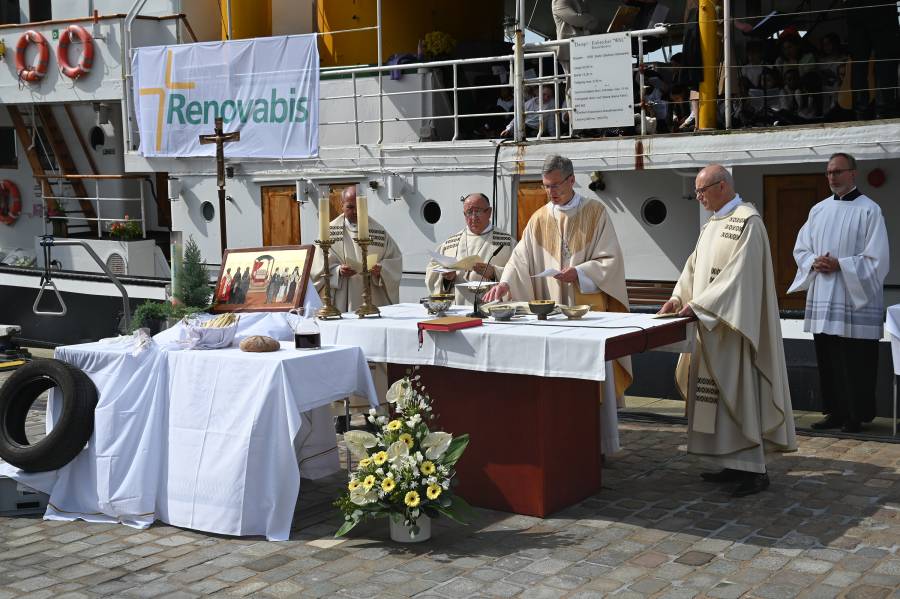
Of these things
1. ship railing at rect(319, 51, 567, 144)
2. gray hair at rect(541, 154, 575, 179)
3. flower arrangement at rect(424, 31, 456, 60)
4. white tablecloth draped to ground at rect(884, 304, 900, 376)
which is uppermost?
flower arrangement at rect(424, 31, 456, 60)

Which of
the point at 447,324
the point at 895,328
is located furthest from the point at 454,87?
the point at 447,324

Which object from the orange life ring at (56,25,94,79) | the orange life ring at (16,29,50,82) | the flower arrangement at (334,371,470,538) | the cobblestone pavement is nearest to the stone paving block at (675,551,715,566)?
the cobblestone pavement

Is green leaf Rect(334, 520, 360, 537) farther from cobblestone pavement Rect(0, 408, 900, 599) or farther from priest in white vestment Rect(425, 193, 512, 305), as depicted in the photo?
priest in white vestment Rect(425, 193, 512, 305)

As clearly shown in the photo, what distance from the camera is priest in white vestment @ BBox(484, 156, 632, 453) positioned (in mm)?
7758

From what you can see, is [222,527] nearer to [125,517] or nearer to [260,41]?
[125,517]

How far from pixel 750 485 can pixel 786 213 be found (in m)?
5.44

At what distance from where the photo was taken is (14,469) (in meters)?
6.97

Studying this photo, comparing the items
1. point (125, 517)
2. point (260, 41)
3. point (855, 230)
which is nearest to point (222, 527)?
point (125, 517)

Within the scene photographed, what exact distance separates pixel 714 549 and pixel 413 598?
1.75m

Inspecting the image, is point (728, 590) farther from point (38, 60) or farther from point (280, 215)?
point (38, 60)

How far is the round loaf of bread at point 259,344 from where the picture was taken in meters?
6.57

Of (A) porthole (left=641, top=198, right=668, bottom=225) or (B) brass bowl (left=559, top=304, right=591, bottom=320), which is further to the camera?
(A) porthole (left=641, top=198, right=668, bottom=225)

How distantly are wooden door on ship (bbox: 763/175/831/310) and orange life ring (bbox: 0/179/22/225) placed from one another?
14.2 m

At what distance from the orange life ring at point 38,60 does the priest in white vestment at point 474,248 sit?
A: 1107 centimetres
